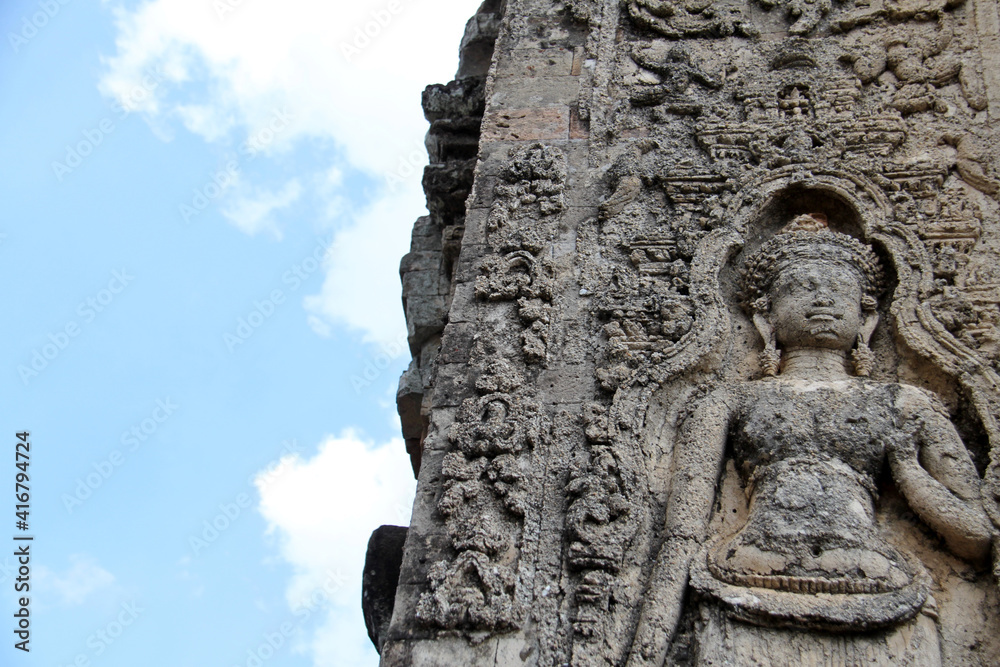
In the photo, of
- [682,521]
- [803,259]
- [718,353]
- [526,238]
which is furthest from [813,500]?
[526,238]

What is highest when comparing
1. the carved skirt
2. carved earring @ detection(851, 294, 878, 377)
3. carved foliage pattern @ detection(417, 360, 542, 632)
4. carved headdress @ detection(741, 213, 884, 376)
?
carved headdress @ detection(741, 213, 884, 376)

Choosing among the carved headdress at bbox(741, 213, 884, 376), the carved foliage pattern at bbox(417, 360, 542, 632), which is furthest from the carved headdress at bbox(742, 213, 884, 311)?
the carved foliage pattern at bbox(417, 360, 542, 632)

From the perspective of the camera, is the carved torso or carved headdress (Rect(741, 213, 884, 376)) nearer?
the carved torso

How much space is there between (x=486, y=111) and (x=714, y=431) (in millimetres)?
2966

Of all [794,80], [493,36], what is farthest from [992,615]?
[493,36]

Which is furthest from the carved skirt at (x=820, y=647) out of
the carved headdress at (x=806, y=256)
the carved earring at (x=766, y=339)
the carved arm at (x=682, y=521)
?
the carved headdress at (x=806, y=256)

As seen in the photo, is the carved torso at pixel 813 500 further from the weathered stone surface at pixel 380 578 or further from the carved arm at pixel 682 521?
the weathered stone surface at pixel 380 578

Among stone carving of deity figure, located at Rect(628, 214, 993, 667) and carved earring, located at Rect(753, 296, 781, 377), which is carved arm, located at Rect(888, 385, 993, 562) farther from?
carved earring, located at Rect(753, 296, 781, 377)

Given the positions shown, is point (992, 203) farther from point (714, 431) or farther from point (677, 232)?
point (714, 431)

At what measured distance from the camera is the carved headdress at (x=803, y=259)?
562cm

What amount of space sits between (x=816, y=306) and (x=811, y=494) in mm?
1191

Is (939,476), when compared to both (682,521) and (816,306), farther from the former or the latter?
(682,521)

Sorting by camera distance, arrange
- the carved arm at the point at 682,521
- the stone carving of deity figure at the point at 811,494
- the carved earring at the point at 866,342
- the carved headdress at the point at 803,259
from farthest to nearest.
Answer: the carved headdress at the point at 803,259 < the carved earring at the point at 866,342 < the carved arm at the point at 682,521 < the stone carving of deity figure at the point at 811,494

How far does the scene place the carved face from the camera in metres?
5.40
